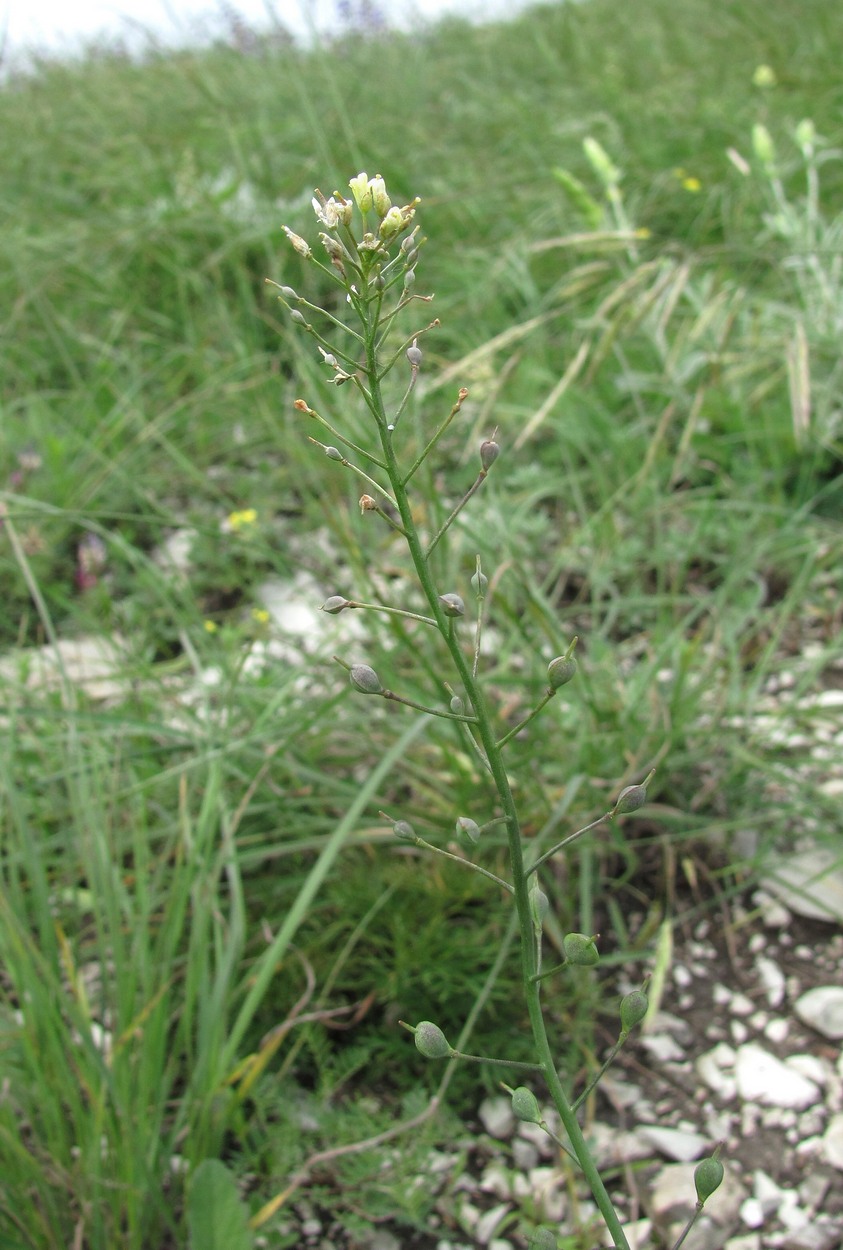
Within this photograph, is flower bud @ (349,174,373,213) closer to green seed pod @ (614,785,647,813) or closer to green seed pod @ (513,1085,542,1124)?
green seed pod @ (614,785,647,813)

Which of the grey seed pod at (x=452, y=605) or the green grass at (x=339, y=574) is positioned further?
the green grass at (x=339, y=574)

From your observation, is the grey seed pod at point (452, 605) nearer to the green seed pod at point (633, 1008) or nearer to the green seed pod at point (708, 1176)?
the green seed pod at point (633, 1008)

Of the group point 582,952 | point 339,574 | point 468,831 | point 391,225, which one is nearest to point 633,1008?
point 582,952

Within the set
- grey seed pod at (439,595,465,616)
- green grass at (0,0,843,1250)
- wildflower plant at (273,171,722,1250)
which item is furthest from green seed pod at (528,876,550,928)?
green grass at (0,0,843,1250)

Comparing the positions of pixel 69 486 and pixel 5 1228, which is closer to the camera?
pixel 5 1228

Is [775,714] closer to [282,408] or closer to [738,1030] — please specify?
[738,1030]

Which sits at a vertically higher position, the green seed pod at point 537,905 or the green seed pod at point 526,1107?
the green seed pod at point 537,905

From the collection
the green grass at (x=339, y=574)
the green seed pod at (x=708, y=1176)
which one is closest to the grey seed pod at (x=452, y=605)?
the green seed pod at (x=708, y=1176)

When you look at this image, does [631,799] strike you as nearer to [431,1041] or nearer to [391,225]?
[431,1041]

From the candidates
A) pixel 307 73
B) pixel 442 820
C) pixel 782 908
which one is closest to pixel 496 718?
pixel 442 820
